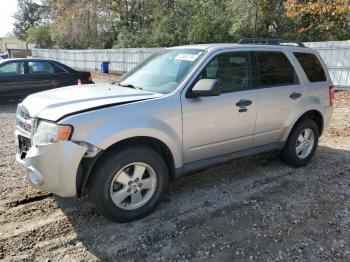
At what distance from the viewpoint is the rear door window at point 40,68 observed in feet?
31.9

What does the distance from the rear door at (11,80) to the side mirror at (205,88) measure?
7.52m

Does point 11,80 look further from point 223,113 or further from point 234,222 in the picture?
point 234,222

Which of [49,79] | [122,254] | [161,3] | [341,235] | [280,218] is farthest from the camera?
[161,3]

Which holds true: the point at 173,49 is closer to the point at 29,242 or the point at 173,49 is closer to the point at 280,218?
the point at 280,218

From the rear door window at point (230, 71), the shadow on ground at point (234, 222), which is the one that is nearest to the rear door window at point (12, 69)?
the shadow on ground at point (234, 222)

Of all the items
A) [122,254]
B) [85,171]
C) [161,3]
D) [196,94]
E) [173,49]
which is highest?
[161,3]

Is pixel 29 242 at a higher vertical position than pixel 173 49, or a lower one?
lower

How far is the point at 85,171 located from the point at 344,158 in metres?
4.43

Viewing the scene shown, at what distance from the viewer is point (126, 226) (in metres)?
3.46

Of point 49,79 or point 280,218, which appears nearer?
point 280,218

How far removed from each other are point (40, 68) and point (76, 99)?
725 centimetres

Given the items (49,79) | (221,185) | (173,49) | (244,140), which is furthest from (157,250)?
(49,79)

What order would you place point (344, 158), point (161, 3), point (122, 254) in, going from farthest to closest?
point (161, 3) < point (344, 158) < point (122, 254)

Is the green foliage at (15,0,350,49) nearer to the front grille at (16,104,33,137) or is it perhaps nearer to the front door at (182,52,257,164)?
the front door at (182,52,257,164)
